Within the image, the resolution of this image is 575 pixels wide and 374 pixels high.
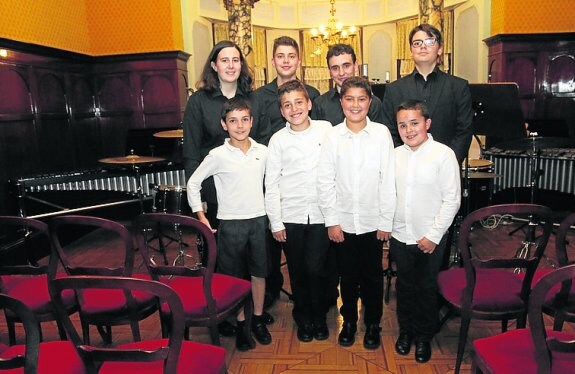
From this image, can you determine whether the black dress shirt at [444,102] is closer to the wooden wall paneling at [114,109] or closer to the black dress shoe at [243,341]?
the black dress shoe at [243,341]

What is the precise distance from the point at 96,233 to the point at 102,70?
3.41 meters

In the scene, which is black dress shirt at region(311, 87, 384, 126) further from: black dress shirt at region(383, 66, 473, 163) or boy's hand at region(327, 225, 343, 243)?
boy's hand at region(327, 225, 343, 243)

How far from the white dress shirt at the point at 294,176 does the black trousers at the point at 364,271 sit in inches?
8.5

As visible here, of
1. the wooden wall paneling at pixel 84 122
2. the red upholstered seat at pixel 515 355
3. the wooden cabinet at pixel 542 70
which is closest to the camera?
the red upholstered seat at pixel 515 355

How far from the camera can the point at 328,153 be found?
2334 millimetres

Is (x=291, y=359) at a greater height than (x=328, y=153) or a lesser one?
lesser

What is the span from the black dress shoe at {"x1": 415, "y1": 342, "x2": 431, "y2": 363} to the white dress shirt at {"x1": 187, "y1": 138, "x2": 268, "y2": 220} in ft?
3.51

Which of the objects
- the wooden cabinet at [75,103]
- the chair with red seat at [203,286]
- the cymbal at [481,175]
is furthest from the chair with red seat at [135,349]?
the wooden cabinet at [75,103]

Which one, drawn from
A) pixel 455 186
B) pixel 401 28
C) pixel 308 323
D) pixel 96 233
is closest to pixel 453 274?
pixel 455 186

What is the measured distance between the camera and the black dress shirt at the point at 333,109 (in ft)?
8.89

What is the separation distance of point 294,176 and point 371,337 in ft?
3.19

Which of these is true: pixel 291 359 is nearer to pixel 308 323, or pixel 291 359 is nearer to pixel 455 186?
pixel 308 323

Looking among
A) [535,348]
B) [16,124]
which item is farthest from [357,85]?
[16,124]

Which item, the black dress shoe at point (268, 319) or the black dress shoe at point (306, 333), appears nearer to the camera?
the black dress shoe at point (306, 333)
